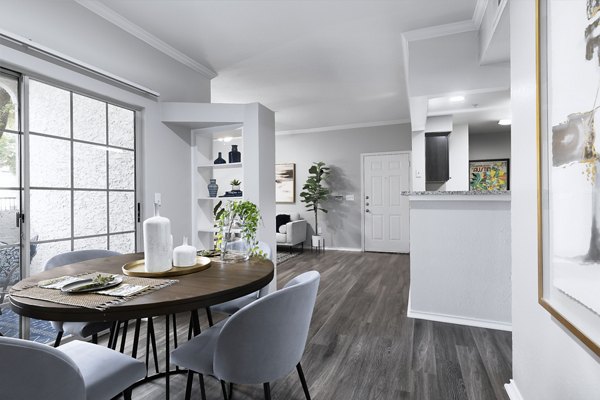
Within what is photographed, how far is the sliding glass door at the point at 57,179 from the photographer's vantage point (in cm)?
198

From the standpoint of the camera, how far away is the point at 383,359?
6.73 feet

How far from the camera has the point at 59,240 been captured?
229 centimetres

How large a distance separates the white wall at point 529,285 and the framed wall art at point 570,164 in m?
0.12

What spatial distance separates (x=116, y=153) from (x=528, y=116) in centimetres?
292

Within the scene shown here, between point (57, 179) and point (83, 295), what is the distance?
5.24 feet

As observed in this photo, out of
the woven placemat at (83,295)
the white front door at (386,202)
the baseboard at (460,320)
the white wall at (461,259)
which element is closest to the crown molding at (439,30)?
the white wall at (461,259)

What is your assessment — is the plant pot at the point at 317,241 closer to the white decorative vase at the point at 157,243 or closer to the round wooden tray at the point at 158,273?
the round wooden tray at the point at 158,273

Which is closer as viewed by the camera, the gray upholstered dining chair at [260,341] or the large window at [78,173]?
the gray upholstered dining chair at [260,341]

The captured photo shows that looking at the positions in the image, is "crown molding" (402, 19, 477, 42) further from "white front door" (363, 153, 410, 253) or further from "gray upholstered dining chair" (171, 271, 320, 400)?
"white front door" (363, 153, 410, 253)

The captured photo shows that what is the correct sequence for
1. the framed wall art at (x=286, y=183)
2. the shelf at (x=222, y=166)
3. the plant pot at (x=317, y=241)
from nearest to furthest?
the shelf at (x=222, y=166) < the plant pot at (x=317, y=241) < the framed wall art at (x=286, y=183)

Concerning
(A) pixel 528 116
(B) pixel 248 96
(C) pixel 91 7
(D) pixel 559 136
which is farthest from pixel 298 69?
(D) pixel 559 136

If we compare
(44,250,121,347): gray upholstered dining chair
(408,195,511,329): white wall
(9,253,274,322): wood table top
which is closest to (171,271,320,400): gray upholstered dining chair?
(9,253,274,322): wood table top

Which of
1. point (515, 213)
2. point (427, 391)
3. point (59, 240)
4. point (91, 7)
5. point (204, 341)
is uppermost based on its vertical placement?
point (91, 7)

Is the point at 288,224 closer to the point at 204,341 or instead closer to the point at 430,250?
the point at 430,250
